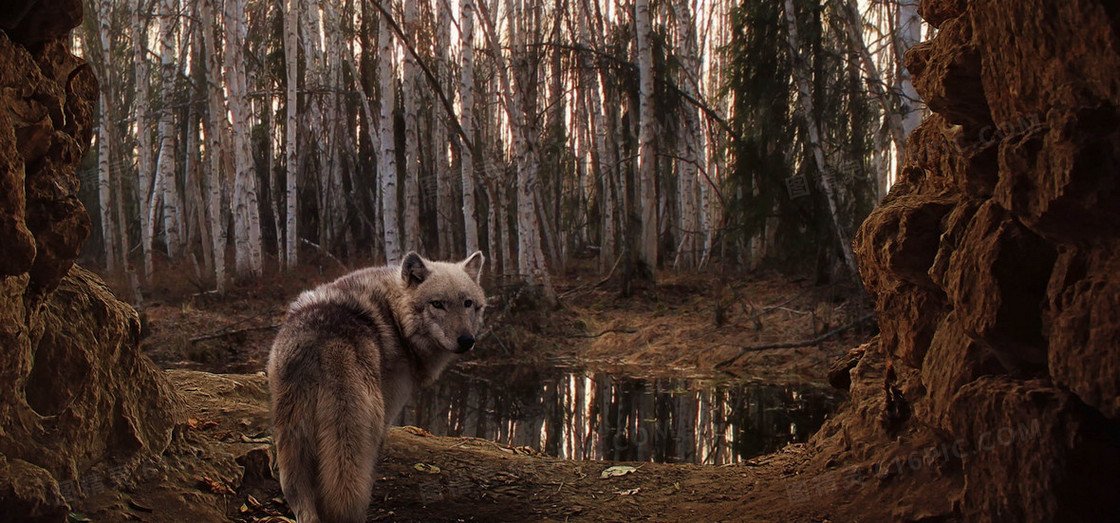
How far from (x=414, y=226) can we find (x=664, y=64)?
690 centimetres

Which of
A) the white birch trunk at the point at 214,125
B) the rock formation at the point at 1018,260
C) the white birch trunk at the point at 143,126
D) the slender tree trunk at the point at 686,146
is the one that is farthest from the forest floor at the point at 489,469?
the slender tree trunk at the point at 686,146

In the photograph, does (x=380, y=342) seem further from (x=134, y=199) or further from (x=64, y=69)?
(x=134, y=199)

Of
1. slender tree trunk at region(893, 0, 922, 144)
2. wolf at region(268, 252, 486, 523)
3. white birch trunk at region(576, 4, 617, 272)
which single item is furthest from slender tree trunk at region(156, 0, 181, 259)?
wolf at region(268, 252, 486, 523)

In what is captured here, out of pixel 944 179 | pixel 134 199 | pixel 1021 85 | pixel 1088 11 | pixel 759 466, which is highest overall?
pixel 134 199

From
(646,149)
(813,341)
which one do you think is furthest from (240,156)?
(813,341)

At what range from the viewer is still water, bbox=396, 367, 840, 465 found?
6.98m

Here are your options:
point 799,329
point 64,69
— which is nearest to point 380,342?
point 64,69

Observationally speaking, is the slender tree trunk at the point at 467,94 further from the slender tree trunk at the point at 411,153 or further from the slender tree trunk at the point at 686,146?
the slender tree trunk at the point at 686,146

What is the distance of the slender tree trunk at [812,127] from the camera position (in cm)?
1249

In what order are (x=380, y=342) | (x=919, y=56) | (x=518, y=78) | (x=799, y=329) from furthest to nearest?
1. (x=518, y=78)
2. (x=799, y=329)
3. (x=380, y=342)
4. (x=919, y=56)

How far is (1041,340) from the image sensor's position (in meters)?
3.01

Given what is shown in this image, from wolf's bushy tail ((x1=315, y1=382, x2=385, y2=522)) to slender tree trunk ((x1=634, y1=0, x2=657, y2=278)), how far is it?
42.3 ft

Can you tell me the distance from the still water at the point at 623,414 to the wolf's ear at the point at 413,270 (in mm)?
2458

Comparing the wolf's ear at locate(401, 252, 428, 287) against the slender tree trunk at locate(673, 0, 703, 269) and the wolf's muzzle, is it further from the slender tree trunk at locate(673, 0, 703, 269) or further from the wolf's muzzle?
the slender tree trunk at locate(673, 0, 703, 269)
